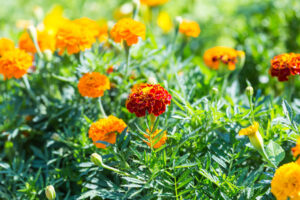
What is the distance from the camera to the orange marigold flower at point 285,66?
48.6 inches

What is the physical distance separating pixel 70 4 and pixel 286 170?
123 inches

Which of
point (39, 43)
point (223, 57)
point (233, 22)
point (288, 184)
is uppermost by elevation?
point (39, 43)

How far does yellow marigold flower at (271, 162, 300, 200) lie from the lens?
872 millimetres

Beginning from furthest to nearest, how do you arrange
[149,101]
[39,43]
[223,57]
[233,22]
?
[233,22] → [39,43] → [223,57] → [149,101]

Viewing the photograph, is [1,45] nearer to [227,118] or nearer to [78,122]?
[78,122]

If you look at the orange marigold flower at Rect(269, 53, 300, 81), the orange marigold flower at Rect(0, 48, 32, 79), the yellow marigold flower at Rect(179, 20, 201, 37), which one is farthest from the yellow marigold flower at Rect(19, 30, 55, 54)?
the orange marigold flower at Rect(269, 53, 300, 81)

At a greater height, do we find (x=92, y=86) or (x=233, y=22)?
(x=92, y=86)

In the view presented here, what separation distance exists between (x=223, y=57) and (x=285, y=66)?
1.06 feet

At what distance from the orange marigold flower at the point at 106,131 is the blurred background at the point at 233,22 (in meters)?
0.80

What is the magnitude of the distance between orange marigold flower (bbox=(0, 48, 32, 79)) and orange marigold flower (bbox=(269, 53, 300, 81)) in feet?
3.31

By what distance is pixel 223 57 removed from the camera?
1.52 m

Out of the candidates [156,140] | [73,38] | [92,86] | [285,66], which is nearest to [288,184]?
[156,140]

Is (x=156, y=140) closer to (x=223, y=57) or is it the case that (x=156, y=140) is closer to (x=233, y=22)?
(x=223, y=57)

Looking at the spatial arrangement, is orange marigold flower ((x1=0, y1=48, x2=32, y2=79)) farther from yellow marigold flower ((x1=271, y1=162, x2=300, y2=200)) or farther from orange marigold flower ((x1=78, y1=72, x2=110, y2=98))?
yellow marigold flower ((x1=271, y1=162, x2=300, y2=200))
